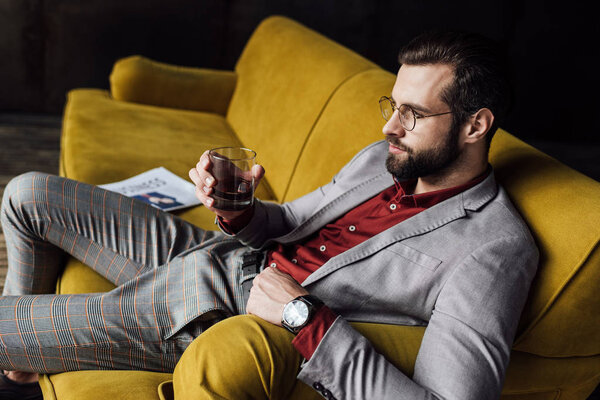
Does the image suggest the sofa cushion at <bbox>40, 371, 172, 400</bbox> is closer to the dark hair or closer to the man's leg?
the man's leg

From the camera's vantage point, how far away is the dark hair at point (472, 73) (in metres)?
1.26

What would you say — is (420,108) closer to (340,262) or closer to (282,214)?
(340,262)

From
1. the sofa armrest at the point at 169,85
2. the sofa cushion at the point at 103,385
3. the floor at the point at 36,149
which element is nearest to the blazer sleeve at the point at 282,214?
the sofa cushion at the point at 103,385

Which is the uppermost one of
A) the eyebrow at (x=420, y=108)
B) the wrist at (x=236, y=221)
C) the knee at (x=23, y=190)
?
the eyebrow at (x=420, y=108)

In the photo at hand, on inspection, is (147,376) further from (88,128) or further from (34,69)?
(34,69)

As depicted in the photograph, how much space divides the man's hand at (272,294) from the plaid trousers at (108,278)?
0.18 meters

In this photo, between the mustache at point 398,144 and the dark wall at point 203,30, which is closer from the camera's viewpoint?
the mustache at point 398,144

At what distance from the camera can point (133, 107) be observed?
117 inches

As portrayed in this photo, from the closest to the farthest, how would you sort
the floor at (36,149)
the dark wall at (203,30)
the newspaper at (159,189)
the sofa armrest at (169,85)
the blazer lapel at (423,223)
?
the blazer lapel at (423,223), the newspaper at (159,189), the sofa armrest at (169,85), the floor at (36,149), the dark wall at (203,30)

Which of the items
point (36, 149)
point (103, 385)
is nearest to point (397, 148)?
point (103, 385)

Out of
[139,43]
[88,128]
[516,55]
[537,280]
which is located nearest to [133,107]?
[88,128]

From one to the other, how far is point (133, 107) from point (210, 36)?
1462 mm

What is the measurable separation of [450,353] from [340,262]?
335 mm

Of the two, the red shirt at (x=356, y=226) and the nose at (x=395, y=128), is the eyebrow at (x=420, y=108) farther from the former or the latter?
the red shirt at (x=356, y=226)
